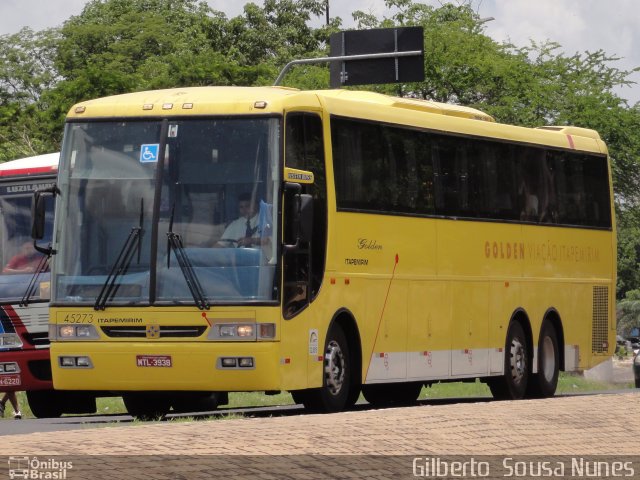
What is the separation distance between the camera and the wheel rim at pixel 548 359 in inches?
967

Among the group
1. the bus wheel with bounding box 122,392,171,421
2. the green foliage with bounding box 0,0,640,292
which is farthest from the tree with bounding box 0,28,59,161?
the bus wheel with bounding box 122,392,171,421

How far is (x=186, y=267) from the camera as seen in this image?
17.6 m

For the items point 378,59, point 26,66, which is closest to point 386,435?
point 378,59

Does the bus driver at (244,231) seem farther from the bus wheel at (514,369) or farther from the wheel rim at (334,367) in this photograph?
the bus wheel at (514,369)

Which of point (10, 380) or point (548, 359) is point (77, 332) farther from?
point (548, 359)

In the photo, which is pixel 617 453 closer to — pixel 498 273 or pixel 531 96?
pixel 498 273

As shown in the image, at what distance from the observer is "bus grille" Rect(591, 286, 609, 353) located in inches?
1039

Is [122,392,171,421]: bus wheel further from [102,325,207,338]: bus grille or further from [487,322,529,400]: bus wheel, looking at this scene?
[487,322,529,400]: bus wheel

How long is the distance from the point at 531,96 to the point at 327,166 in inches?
1464

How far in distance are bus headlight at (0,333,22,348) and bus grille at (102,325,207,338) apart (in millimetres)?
4210

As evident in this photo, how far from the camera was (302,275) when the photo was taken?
18.0 meters

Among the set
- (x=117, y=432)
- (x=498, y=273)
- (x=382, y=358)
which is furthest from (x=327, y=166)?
(x=117, y=432)

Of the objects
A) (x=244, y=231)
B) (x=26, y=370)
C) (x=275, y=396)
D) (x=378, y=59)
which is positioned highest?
(x=378, y=59)

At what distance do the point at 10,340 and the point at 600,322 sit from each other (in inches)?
372
